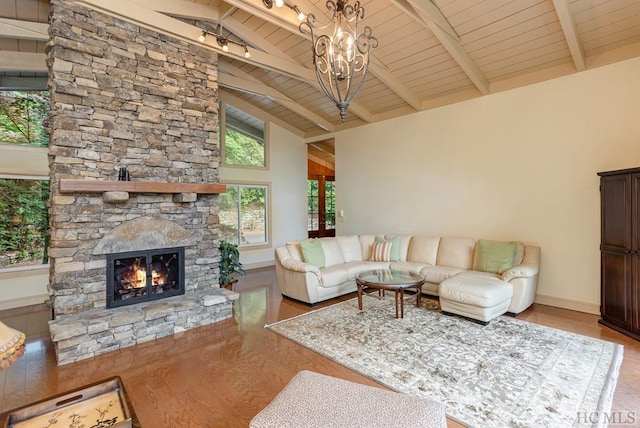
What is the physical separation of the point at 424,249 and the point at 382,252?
712 mm

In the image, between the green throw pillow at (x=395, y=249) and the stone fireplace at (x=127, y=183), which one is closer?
the stone fireplace at (x=127, y=183)

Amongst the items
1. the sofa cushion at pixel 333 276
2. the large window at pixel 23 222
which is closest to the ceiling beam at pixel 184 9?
the large window at pixel 23 222

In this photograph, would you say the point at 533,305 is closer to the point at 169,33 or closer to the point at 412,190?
the point at 412,190

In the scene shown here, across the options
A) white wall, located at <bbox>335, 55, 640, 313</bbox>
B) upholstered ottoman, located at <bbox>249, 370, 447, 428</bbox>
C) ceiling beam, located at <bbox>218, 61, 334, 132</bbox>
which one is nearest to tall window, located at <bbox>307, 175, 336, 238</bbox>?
ceiling beam, located at <bbox>218, 61, 334, 132</bbox>

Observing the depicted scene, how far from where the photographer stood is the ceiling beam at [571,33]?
131 inches

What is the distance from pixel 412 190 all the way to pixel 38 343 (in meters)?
5.82

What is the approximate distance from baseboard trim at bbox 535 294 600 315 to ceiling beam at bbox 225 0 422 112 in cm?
369

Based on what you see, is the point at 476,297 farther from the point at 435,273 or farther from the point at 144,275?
the point at 144,275

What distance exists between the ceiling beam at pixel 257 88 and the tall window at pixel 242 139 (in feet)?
3.30

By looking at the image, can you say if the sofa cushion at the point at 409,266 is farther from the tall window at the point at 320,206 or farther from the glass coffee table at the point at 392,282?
the tall window at the point at 320,206

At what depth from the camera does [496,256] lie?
4512 millimetres

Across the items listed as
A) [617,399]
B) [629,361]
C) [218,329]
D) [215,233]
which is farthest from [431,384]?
[215,233]

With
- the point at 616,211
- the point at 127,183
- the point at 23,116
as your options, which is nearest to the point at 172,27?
the point at 127,183

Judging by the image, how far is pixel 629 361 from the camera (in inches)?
113
